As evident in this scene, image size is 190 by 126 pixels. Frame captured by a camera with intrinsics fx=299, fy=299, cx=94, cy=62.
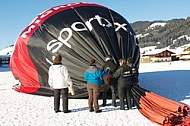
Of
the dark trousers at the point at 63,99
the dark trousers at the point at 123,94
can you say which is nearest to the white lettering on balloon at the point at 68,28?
the dark trousers at the point at 63,99

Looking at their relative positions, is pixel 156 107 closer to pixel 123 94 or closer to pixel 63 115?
pixel 123 94

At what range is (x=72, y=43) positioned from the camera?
8875 millimetres

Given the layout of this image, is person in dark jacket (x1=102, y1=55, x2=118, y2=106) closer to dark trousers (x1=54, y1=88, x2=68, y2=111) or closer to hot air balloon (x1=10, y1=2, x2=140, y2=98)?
hot air balloon (x1=10, y1=2, x2=140, y2=98)

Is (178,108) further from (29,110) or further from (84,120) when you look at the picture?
(29,110)

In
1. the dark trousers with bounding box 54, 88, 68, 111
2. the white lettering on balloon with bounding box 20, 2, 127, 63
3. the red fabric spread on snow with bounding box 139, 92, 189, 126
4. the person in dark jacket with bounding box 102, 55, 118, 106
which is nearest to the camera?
the red fabric spread on snow with bounding box 139, 92, 189, 126

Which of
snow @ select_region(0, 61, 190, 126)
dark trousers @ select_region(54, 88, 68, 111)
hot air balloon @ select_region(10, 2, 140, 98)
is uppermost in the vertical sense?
hot air balloon @ select_region(10, 2, 140, 98)

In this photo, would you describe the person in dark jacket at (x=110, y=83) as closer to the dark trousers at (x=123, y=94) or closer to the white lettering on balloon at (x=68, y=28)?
the dark trousers at (x=123, y=94)

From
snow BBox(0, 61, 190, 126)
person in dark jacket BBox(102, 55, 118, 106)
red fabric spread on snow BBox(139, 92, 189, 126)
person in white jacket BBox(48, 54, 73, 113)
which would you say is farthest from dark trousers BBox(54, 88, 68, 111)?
red fabric spread on snow BBox(139, 92, 189, 126)

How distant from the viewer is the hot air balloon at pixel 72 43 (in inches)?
345

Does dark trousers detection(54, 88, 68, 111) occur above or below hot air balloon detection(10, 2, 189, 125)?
below

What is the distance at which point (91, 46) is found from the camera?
8.80 meters

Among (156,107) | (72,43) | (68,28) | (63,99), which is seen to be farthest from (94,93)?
(68,28)

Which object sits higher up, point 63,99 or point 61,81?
point 61,81

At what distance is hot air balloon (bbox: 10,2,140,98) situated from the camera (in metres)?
8.76
